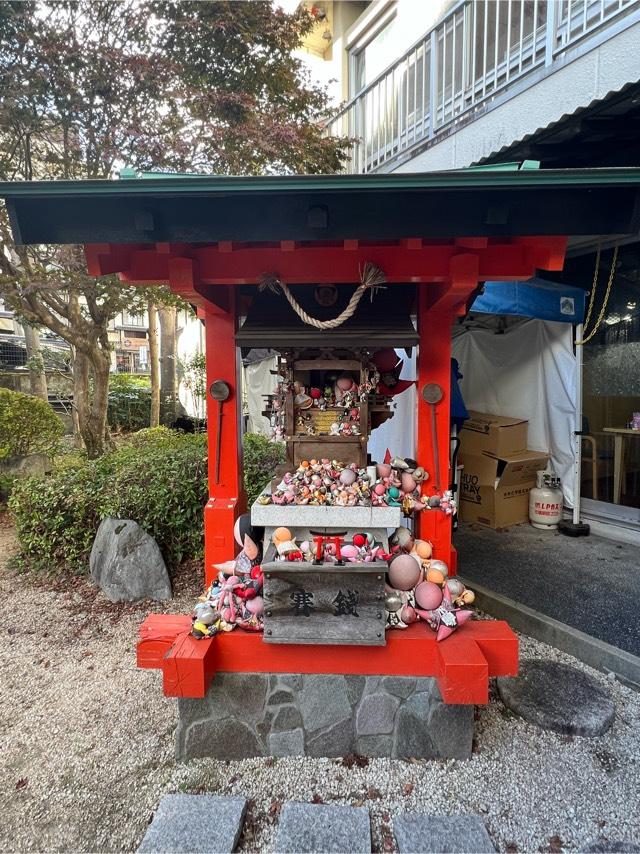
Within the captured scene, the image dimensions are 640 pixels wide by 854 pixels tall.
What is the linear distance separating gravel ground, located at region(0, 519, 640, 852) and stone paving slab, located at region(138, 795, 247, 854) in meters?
0.08

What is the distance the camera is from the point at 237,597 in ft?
8.14

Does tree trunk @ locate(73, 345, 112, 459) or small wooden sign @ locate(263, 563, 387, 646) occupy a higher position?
tree trunk @ locate(73, 345, 112, 459)

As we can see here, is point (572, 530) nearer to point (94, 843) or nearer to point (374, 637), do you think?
point (374, 637)

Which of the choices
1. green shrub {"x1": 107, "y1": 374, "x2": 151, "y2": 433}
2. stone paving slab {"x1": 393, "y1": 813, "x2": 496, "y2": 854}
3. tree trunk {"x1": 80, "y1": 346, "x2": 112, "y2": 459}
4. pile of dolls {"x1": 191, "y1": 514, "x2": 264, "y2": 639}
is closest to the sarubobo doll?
pile of dolls {"x1": 191, "y1": 514, "x2": 264, "y2": 639}

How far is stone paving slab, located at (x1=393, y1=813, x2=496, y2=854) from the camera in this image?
1842 mm

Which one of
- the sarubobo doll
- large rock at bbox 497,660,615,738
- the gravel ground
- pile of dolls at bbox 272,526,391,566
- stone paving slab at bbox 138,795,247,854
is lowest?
the gravel ground

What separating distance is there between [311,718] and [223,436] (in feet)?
5.57

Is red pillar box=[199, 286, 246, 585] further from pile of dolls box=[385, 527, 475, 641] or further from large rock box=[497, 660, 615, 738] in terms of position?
large rock box=[497, 660, 615, 738]

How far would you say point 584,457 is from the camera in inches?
207

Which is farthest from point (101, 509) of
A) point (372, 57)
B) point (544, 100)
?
point (372, 57)

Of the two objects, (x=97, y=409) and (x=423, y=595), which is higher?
(x=97, y=409)

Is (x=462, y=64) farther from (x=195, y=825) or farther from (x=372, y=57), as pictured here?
(x=195, y=825)

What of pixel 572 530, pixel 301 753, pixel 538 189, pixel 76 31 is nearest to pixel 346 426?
pixel 538 189

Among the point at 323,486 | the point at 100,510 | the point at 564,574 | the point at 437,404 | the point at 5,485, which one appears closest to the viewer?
the point at 323,486
